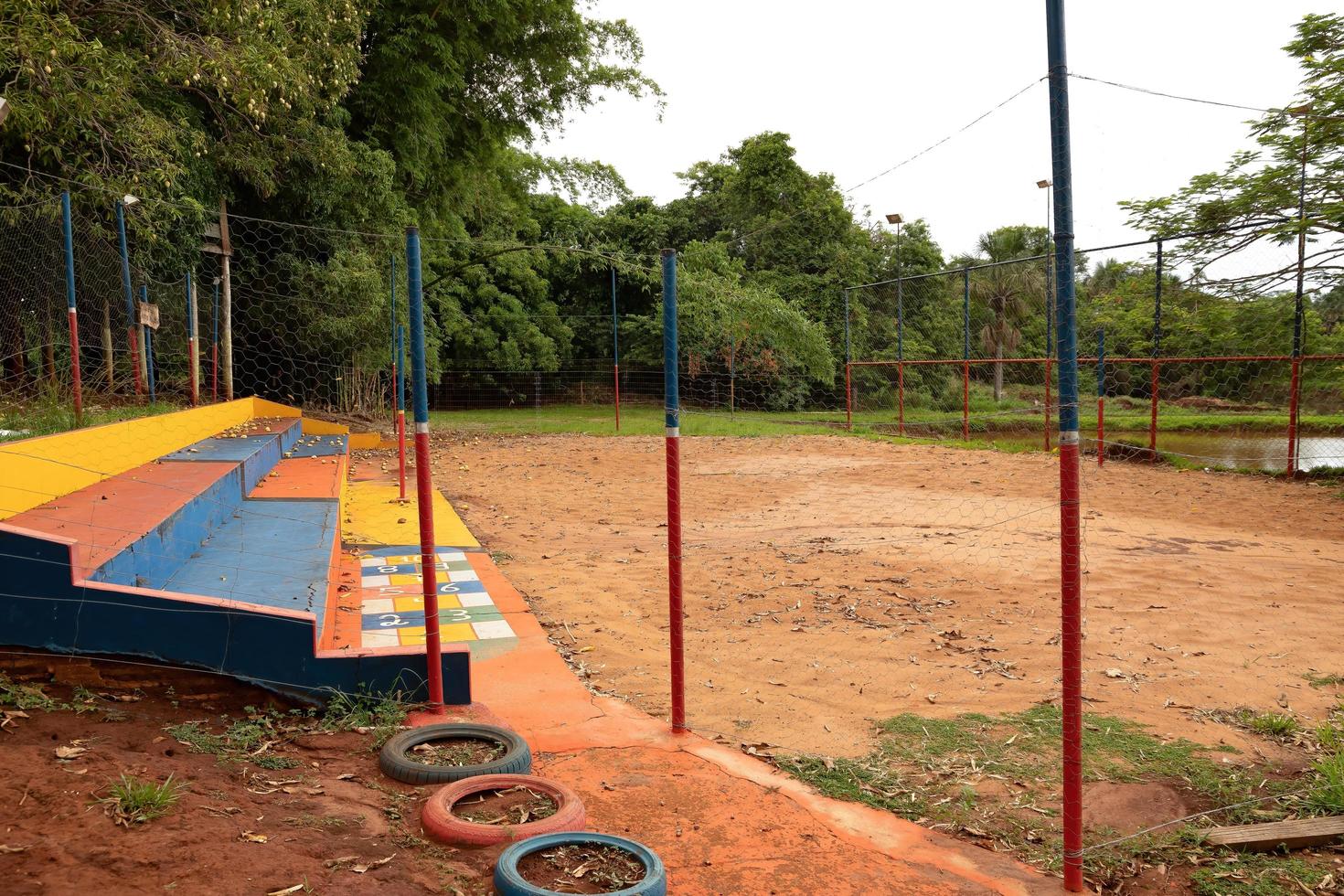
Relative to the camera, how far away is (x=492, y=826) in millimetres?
2488

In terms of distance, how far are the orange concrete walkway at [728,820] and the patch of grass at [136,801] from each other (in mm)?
1159

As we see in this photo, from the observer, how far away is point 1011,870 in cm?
263

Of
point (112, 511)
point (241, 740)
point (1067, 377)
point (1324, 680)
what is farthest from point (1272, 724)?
point (112, 511)

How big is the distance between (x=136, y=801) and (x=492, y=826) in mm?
883

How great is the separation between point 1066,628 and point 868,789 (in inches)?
36.6

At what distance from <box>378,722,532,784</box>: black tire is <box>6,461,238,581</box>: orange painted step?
3.91 feet

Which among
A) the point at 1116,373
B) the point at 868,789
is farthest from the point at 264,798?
the point at 1116,373

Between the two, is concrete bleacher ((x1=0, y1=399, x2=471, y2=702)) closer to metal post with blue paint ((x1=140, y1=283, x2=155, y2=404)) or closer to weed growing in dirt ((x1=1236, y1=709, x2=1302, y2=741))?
metal post with blue paint ((x1=140, y1=283, x2=155, y2=404))

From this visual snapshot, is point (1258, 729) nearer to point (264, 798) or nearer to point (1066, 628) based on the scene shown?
point (1066, 628)

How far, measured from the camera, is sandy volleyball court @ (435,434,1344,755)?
13.3 ft

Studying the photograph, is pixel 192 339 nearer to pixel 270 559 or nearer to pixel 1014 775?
pixel 270 559

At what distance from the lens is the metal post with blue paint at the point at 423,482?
134 inches

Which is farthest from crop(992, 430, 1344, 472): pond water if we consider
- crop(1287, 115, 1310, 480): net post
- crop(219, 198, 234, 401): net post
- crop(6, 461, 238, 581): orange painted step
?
crop(6, 461, 238, 581): orange painted step

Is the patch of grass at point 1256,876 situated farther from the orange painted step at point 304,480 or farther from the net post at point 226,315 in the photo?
the net post at point 226,315
